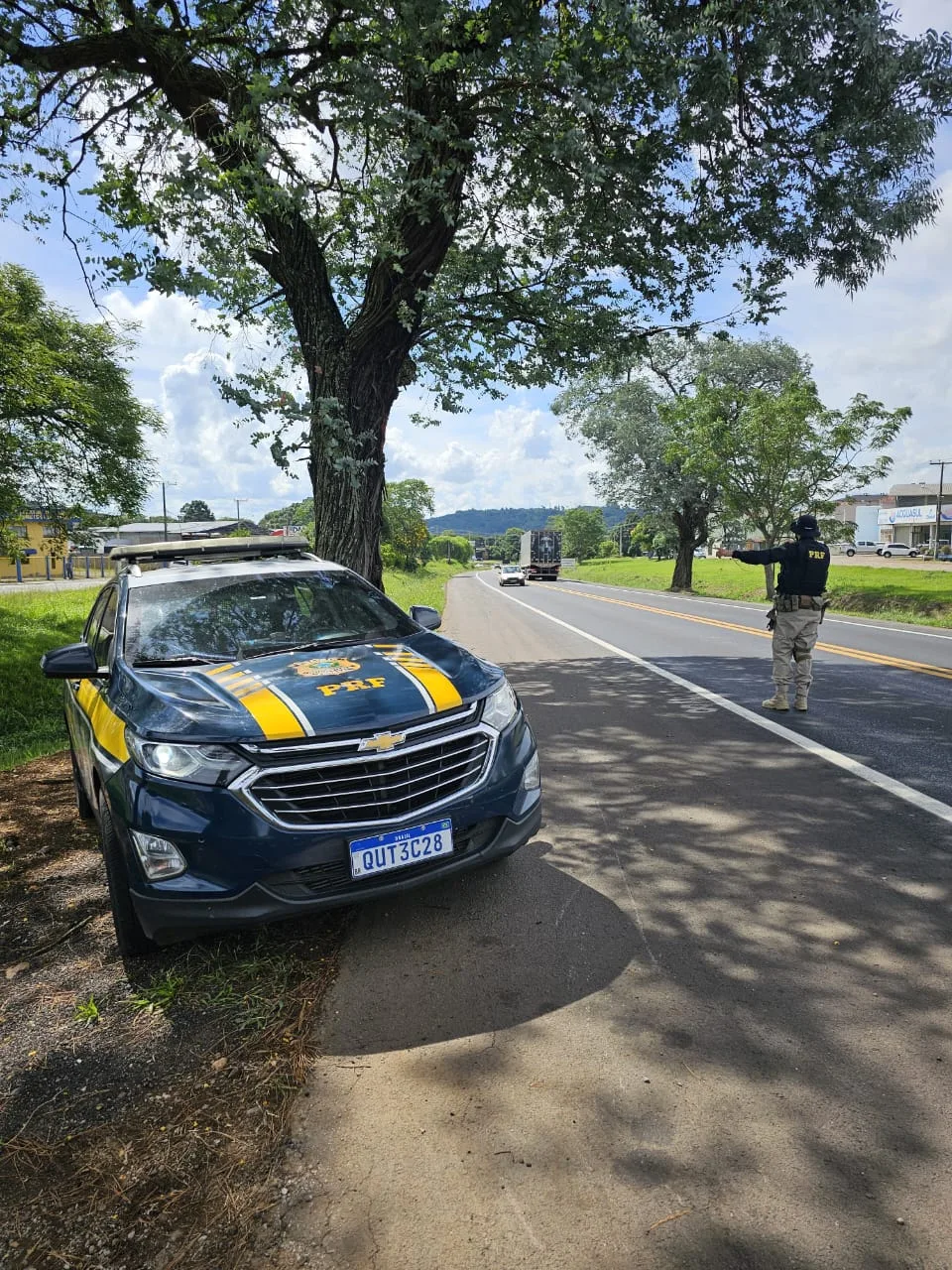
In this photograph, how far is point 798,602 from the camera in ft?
25.8

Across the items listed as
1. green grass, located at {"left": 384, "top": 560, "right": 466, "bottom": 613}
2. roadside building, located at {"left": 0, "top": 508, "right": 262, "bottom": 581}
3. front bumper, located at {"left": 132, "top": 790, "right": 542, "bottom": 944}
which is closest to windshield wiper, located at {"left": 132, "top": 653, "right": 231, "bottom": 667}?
front bumper, located at {"left": 132, "top": 790, "right": 542, "bottom": 944}

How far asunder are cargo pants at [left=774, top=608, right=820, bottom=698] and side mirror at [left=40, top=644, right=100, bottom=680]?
6.33 m

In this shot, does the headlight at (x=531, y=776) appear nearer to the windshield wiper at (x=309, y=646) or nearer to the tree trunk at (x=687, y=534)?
the windshield wiper at (x=309, y=646)

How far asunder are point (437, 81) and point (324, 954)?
7877 millimetres

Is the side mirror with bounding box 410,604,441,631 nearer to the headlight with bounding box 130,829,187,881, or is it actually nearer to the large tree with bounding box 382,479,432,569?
the headlight with bounding box 130,829,187,881

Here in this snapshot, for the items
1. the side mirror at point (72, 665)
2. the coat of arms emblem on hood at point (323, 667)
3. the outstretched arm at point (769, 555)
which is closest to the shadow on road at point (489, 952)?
the coat of arms emblem on hood at point (323, 667)

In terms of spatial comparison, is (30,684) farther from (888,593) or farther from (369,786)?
(888,593)

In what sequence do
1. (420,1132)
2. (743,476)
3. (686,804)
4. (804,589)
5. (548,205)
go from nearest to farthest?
(420,1132)
(686,804)
(804,589)
(548,205)
(743,476)

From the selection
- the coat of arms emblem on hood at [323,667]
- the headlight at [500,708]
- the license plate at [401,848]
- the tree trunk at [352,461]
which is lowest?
the license plate at [401,848]

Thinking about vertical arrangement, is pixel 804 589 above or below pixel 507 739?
above

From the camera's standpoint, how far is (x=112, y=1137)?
7.68 feet

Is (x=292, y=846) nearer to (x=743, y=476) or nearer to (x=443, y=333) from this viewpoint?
(x=443, y=333)

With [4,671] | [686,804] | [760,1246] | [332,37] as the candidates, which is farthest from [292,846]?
[4,671]

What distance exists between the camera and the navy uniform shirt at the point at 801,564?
25.7ft
